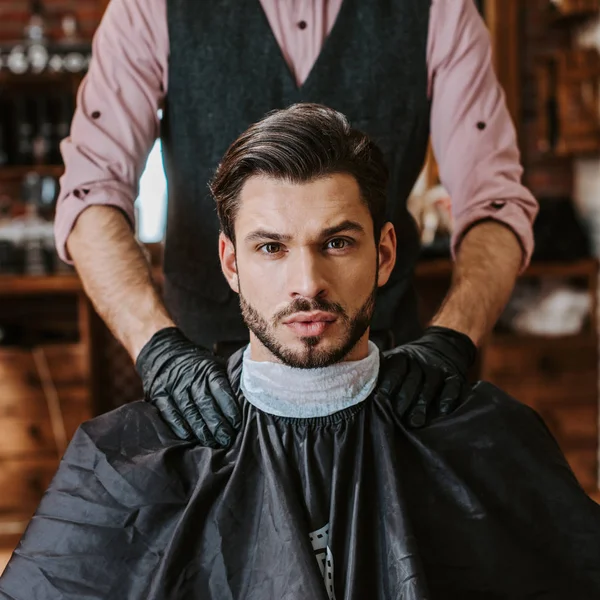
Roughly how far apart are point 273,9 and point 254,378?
3.09 ft

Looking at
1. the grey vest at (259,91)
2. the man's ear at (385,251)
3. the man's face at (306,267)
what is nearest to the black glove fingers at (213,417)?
the man's face at (306,267)

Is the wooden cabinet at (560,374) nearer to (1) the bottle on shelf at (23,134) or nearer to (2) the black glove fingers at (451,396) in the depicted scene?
(1) the bottle on shelf at (23,134)

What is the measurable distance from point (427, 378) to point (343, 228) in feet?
1.05

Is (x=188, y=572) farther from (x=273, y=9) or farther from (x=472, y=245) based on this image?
(x=273, y=9)

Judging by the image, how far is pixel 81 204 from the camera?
189 centimetres

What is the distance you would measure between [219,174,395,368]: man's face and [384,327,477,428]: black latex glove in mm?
122

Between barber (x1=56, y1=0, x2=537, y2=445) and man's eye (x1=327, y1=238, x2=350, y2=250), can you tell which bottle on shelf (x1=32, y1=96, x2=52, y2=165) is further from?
man's eye (x1=327, y1=238, x2=350, y2=250)

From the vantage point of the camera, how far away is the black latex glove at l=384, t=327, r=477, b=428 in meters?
1.52

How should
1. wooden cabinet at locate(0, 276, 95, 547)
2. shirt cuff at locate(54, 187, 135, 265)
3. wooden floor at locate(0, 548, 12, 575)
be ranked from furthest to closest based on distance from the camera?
wooden cabinet at locate(0, 276, 95, 547) < wooden floor at locate(0, 548, 12, 575) < shirt cuff at locate(54, 187, 135, 265)

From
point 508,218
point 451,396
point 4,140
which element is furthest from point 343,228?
point 4,140

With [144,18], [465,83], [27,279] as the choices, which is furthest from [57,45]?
[465,83]

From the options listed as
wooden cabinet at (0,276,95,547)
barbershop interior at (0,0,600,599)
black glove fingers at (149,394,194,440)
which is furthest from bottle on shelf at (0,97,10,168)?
black glove fingers at (149,394,194,440)

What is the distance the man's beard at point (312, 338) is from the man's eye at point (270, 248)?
95 mm

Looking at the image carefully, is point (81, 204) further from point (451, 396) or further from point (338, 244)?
point (451, 396)
